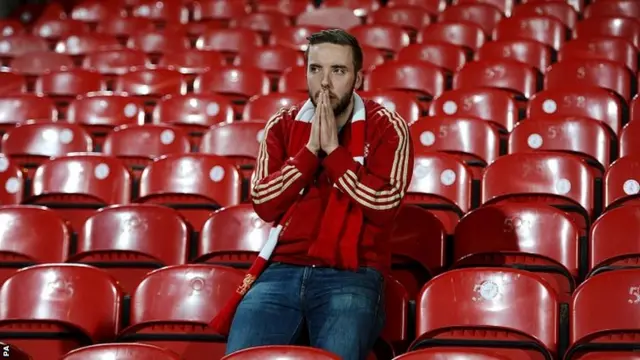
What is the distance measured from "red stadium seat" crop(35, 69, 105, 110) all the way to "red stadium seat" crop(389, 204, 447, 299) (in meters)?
2.66

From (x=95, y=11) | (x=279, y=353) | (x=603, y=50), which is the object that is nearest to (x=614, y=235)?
(x=279, y=353)

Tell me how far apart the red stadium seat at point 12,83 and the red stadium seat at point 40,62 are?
301 millimetres

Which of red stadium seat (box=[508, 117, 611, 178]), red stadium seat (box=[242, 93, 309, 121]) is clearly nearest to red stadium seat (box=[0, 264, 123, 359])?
red stadium seat (box=[508, 117, 611, 178])

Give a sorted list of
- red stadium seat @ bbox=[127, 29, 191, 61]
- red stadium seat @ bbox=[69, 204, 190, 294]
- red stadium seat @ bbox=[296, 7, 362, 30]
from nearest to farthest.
A: red stadium seat @ bbox=[69, 204, 190, 294] → red stadium seat @ bbox=[127, 29, 191, 61] → red stadium seat @ bbox=[296, 7, 362, 30]

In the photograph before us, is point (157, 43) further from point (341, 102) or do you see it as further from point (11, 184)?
point (341, 102)

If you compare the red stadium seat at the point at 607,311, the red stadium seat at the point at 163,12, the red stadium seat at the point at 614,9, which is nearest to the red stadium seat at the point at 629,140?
the red stadium seat at the point at 607,311

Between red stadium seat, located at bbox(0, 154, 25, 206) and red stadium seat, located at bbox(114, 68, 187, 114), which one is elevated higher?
red stadium seat, located at bbox(114, 68, 187, 114)

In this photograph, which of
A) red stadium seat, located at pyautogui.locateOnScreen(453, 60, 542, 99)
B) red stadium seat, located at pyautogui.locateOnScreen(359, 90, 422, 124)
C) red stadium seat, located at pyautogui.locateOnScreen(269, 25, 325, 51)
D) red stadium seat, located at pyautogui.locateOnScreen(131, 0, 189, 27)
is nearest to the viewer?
red stadium seat, located at pyautogui.locateOnScreen(359, 90, 422, 124)

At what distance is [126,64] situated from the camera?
604cm

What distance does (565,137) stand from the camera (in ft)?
13.7

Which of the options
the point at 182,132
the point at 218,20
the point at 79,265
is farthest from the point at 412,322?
the point at 218,20

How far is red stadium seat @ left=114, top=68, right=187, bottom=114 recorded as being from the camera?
5492mm

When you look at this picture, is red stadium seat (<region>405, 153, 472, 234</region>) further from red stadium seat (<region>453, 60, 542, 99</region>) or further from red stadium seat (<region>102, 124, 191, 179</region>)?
red stadium seat (<region>453, 60, 542, 99</region>)

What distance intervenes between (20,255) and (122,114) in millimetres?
1647
